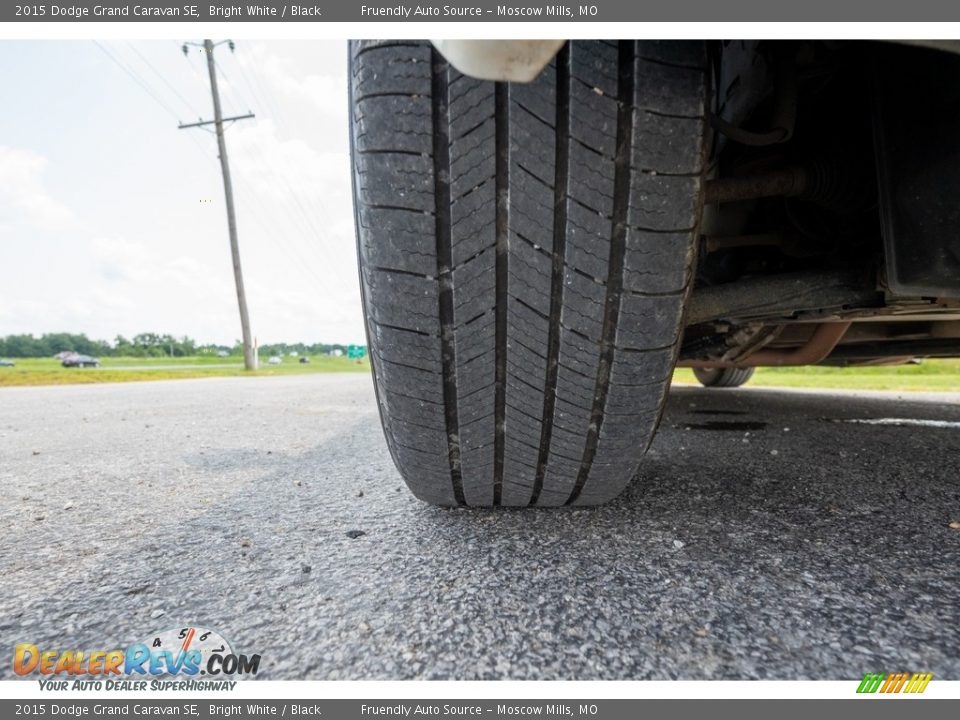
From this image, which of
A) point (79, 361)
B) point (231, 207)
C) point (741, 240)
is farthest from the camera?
point (79, 361)

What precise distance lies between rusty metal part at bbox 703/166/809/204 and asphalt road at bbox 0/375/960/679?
60cm

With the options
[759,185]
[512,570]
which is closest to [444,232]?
[512,570]

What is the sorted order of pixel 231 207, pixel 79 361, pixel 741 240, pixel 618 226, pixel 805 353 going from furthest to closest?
pixel 79 361
pixel 231 207
pixel 805 353
pixel 741 240
pixel 618 226

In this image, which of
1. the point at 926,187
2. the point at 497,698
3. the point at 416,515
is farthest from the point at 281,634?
the point at 926,187

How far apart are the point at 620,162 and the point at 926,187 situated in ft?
1.59

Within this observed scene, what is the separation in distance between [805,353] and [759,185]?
97 centimetres

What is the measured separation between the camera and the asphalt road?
1.76ft

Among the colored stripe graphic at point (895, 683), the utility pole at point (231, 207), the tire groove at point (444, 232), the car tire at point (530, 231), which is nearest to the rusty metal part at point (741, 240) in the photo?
the car tire at point (530, 231)

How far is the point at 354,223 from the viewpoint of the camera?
0.76 m

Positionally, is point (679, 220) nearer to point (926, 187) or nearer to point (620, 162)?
point (620, 162)

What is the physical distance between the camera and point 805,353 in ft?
5.30
